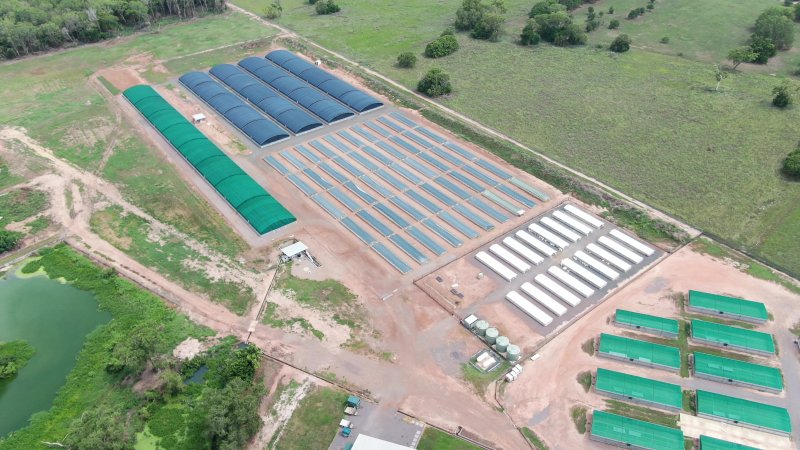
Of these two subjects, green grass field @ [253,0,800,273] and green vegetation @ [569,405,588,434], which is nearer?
green vegetation @ [569,405,588,434]

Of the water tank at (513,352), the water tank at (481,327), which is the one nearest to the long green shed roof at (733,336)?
the water tank at (513,352)

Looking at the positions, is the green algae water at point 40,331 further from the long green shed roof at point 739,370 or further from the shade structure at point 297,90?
the long green shed roof at point 739,370

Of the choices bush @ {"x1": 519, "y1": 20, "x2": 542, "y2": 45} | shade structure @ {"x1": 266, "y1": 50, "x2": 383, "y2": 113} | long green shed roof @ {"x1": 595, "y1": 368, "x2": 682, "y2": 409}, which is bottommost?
long green shed roof @ {"x1": 595, "y1": 368, "x2": 682, "y2": 409}

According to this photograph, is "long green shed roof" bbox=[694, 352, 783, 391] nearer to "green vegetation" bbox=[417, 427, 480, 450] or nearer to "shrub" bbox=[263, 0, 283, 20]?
"green vegetation" bbox=[417, 427, 480, 450]

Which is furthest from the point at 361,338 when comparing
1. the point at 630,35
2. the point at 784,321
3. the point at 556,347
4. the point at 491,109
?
the point at 630,35

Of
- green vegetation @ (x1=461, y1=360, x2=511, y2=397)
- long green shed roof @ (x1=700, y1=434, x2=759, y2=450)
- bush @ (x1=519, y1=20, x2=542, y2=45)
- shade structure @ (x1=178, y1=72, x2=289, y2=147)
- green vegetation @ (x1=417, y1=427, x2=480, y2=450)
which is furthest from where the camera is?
bush @ (x1=519, y1=20, x2=542, y2=45)

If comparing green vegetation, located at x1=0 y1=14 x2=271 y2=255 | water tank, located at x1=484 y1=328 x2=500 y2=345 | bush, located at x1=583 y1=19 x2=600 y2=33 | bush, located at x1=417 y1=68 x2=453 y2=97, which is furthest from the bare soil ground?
bush, located at x1=583 y1=19 x2=600 y2=33

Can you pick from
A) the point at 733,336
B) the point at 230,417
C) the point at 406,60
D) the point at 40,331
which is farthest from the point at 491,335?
the point at 406,60
